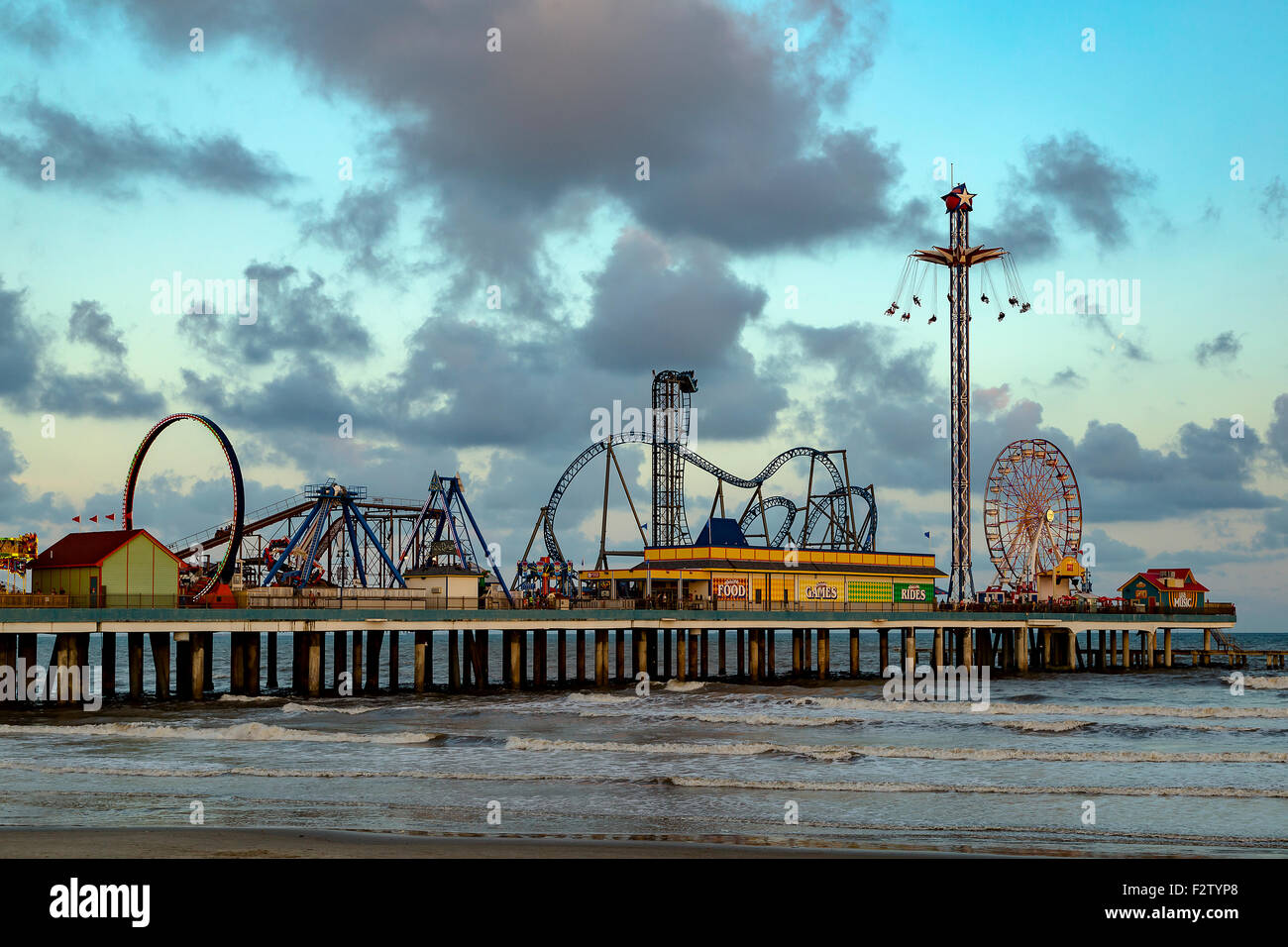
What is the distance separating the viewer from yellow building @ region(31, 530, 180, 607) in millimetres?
47031

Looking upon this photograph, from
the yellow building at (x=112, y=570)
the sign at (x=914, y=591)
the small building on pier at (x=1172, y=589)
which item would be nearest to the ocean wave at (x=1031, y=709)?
the sign at (x=914, y=591)

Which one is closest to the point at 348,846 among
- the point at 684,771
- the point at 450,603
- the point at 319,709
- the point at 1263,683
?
the point at 684,771

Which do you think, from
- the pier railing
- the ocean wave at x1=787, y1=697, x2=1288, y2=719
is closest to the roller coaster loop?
the pier railing

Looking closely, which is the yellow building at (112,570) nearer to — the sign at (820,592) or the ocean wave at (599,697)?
the ocean wave at (599,697)

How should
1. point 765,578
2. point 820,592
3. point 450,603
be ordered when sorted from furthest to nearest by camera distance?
point 820,592
point 765,578
point 450,603

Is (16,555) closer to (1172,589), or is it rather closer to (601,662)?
(601,662)

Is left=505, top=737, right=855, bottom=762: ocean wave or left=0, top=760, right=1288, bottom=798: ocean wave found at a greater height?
left=0, top=760, right=1288, bottom=798: ocean wave

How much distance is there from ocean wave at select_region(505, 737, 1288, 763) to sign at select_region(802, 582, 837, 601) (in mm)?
33794

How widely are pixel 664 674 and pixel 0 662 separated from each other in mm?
33694

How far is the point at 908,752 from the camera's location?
111 feet

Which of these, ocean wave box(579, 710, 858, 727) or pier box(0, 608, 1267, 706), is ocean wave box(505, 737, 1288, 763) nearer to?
ocean wave box(579, 710, 858, 727)

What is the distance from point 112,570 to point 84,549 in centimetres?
205

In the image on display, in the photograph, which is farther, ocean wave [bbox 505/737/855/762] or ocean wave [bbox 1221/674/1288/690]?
ocean wave [bbox 1221/674/1288/690]
